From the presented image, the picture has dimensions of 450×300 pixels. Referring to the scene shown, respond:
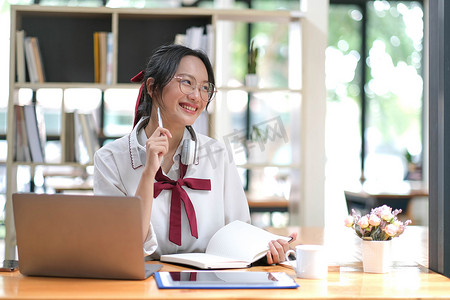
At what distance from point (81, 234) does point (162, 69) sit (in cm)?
82

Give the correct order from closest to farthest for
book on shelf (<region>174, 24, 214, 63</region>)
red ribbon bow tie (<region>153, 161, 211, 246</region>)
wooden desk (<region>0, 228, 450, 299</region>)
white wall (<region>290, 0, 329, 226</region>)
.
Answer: wooden desk (<region>0, 228, 450, 299</region>) → red ribbon bow tie (<region>153, 161, 211, 246</region>) → book on shelf (<region>174, 24, 214, 63</region>) → white wall (<region>290, 0, 329, 226</region>)

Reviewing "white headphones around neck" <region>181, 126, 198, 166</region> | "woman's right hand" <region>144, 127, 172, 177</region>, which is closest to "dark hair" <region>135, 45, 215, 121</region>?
"white headphones around neck" <region>181, 126, 198, 166</region>

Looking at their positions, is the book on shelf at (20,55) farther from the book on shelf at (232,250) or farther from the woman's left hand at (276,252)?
the woman's left hand at (276,252)

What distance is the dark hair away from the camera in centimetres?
225

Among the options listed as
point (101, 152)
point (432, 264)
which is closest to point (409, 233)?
point (432, 264)

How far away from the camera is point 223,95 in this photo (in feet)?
23.4

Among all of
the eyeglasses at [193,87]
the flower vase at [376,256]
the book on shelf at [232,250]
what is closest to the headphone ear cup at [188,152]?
the eyeglasses at [193,87]

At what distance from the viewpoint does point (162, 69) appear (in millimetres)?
2258

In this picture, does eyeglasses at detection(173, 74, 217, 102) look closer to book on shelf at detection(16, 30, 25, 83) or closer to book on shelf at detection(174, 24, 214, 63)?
book on shelf at detection(174, 24, 214, 63)

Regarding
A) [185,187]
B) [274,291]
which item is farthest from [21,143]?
[274,291]

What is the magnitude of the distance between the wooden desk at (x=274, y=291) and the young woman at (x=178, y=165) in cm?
30

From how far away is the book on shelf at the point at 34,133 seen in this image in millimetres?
3826

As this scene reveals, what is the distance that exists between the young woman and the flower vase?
0.61 metres

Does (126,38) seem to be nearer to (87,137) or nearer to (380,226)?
(87,137)
